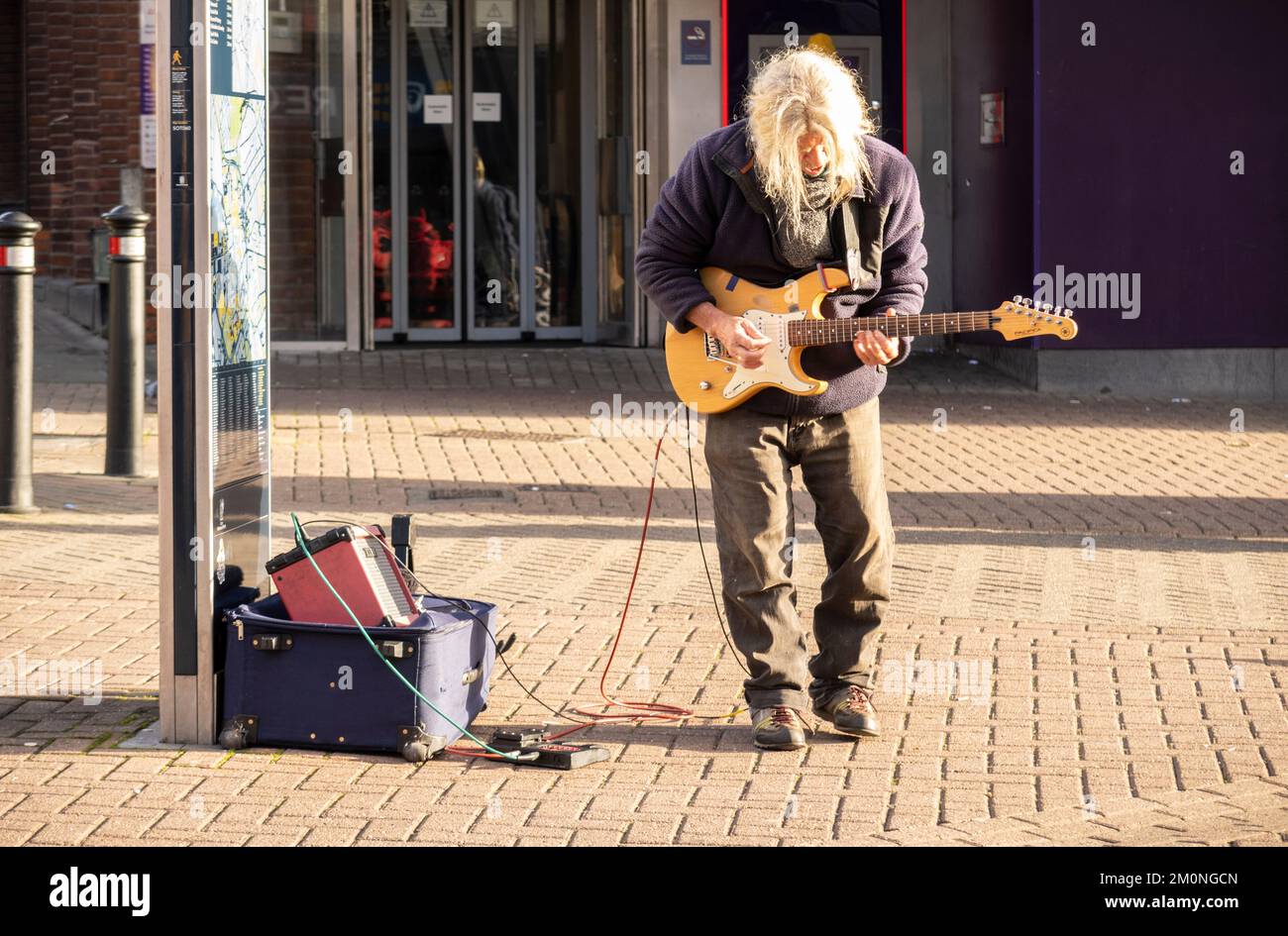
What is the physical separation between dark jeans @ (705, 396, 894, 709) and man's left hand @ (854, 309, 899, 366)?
279 millimetres

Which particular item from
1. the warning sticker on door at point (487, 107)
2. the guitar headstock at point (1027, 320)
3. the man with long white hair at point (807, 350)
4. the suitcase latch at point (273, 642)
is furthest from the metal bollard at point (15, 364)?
the warning sticker on door at point (487, 107)

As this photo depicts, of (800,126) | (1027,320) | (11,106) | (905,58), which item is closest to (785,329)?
(800,126)

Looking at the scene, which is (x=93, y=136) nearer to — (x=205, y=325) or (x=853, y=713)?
(x=205, y=325)

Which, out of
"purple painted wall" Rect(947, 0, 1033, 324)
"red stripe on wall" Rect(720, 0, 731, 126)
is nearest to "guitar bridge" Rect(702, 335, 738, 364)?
"purple painted wall" Rect(947, 0, 1033, 324)

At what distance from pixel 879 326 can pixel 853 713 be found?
114 centimetres

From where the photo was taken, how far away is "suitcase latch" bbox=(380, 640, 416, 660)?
511 centimetres

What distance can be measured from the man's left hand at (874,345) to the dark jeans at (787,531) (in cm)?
28

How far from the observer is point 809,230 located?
5332 mm

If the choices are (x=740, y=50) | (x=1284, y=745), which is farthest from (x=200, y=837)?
(x=740, y=50)

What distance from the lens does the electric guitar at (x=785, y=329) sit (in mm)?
5270

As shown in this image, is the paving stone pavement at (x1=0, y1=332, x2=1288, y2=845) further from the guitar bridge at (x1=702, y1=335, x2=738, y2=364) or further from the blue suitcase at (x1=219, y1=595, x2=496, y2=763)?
the guitar bridge at (x1=702, y1=335, x2=738, y2=364)

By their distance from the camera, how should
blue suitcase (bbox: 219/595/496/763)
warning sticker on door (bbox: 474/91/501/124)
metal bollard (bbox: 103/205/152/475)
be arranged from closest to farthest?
blue suitcase (bbox: 219/595/496/763), metal bollard (bbox: 103/205/152/475), warning sticker on door (bbox: 474/91/501/124)

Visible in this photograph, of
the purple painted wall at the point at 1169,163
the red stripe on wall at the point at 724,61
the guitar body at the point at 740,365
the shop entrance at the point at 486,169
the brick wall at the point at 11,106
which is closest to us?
the guitar body at the point at 740,365

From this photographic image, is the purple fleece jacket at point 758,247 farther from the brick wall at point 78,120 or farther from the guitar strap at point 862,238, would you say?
the brick wall at point 78,120
